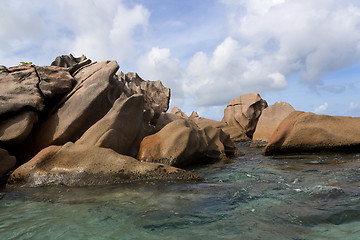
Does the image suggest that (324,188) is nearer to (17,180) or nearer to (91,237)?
(91,237)

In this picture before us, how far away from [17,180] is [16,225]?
3064 mm

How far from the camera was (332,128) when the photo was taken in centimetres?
1129

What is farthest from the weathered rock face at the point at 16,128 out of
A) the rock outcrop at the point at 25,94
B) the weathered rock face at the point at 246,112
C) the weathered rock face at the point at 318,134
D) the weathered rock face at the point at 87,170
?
the weathered rock face at the point at 246,112

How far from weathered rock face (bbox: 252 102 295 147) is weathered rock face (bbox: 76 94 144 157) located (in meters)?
11.1

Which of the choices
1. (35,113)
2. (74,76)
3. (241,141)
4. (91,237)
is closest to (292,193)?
(91,237)

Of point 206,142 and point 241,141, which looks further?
point 241,141

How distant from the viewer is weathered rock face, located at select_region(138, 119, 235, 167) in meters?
9.09

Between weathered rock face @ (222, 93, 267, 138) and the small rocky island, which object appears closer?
the small rocky island

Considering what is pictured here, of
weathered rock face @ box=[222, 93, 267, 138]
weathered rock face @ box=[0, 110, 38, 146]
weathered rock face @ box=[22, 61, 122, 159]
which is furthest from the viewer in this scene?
weathered rock face @ box=[222, 93, 267, 138]

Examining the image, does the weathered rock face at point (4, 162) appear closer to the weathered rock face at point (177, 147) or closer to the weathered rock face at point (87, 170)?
the weathered rock face at point (87, 170)

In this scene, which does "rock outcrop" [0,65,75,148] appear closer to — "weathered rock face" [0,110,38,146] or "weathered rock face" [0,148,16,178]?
"weathered rock face" [0,110,38,146]

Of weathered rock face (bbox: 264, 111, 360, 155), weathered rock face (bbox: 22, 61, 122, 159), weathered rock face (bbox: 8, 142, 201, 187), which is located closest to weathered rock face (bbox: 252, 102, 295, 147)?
weathered rock face (bbox: 264, 111, 360, 155)

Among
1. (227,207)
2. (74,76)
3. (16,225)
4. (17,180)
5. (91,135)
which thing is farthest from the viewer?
(74,76)

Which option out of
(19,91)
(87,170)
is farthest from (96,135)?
(19,91)
